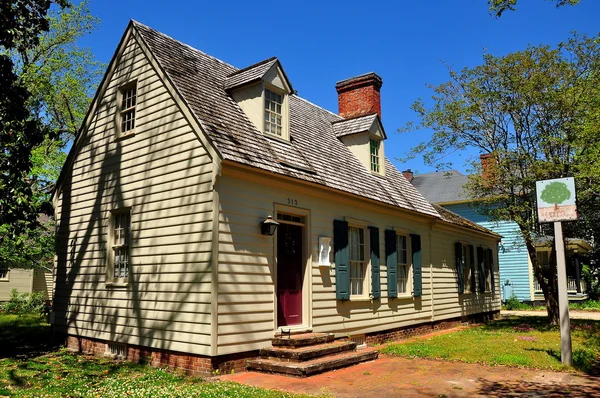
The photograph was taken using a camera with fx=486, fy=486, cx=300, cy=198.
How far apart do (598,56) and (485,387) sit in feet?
36.6

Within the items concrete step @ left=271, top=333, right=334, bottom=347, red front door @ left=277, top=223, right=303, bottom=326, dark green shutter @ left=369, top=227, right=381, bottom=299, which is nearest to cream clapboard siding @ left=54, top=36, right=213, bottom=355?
concrete step @ left=271, top=333, right=334, bottom=347

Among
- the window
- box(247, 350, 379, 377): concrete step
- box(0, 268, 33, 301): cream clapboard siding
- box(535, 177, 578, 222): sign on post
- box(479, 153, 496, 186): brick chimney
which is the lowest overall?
box(247, 350, 379, 377): concrete step

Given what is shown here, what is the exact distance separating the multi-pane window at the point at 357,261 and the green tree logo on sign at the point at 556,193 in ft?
15.2

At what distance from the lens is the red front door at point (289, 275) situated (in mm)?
10078

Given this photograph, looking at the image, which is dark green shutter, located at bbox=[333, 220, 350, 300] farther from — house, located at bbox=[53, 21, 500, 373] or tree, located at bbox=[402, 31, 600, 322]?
tree, located at bbox=[402, 31, 600, 322]

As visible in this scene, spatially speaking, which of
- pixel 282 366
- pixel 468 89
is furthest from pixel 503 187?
pixel 282 366

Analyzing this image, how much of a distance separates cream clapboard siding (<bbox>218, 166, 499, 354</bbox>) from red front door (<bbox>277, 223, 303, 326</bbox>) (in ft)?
0.96

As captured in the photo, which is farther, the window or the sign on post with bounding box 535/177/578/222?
the window

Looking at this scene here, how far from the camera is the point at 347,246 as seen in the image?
38.6 ft

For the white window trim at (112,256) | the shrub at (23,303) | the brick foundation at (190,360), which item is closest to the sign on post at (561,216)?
the brick foundation at (190,360)

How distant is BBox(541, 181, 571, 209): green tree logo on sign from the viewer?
9438mm

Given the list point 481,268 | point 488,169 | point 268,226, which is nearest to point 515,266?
point 481,268

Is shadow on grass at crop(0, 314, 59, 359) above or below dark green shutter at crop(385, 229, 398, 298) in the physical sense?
below

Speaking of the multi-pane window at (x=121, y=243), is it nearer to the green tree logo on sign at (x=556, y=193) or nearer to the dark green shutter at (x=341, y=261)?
the dark green shutter at (x=341, y=261)
